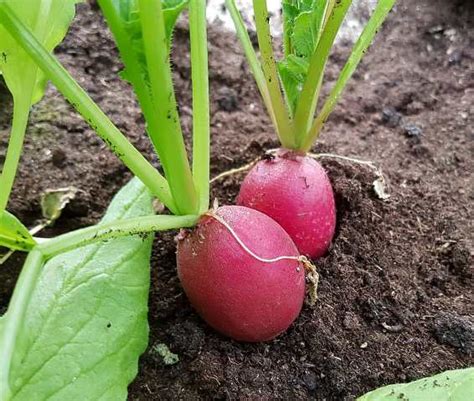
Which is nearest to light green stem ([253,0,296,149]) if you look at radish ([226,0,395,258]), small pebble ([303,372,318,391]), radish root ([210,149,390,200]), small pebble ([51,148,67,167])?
radish ([226,0,395,258])

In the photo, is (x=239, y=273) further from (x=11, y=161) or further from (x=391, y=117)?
(x=391, y=117)

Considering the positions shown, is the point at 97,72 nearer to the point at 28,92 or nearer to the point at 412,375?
the point at 28,92

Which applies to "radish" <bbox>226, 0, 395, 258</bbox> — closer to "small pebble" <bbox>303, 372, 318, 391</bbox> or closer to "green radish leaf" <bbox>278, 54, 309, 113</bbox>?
"green radish leaf" <bbox>278, 54, 309, 113</bbox>

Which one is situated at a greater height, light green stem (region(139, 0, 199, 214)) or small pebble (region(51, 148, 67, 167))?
light green stem (region(139, 0, 199, 214))

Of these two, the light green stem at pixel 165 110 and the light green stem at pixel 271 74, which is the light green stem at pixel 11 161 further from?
the light green stem at pixel 271 74

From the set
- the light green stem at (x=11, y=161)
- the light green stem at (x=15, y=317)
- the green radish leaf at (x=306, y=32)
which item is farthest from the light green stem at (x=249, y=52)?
the light green stem at (x=15, y=317)

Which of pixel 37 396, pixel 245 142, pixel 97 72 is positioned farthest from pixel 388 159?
pixel 37 396
